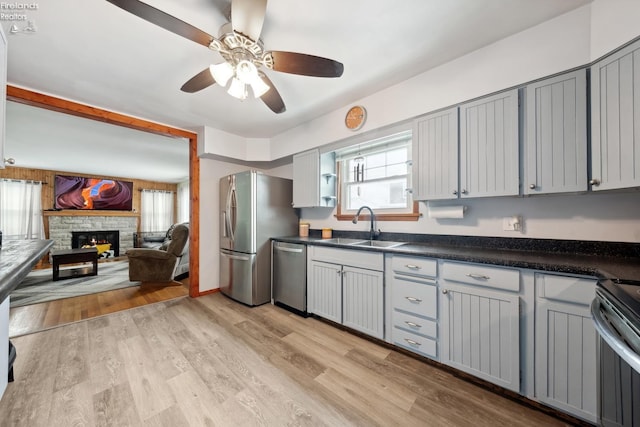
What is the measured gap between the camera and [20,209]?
219 inches

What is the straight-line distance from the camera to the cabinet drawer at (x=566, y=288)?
3.94 feet

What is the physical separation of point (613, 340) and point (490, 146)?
1.34 metres

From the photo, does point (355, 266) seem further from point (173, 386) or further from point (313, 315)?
point (173, 386)

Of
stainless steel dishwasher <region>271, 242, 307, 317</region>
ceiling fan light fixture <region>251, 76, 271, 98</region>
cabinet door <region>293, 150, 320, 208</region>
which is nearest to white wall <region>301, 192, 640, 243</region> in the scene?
cabinet door <region>293, 150, 320, 208</region>

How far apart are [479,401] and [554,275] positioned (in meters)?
0.89

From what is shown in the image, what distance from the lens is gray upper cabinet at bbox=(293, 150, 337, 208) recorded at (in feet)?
9.61

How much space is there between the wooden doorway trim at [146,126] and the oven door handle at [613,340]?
12.3 ft

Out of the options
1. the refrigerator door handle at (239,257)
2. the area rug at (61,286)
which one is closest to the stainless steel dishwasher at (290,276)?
the refrigerator door handle at (239,257)

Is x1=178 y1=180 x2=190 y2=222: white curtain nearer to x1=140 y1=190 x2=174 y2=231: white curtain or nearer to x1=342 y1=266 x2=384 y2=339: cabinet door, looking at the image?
x1=140 y1=190 x2=174 y2=231: white curtain

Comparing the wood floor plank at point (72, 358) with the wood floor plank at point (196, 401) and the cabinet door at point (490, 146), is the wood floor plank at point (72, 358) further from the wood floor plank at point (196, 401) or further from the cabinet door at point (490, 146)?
the cabinet door at point (490, 146)

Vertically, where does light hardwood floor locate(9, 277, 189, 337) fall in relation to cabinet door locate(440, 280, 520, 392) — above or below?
below

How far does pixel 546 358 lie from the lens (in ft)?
4.33

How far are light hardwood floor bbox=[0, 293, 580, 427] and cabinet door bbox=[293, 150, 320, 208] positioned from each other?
150 cm

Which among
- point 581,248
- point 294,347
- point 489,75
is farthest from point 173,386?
point 489,75
